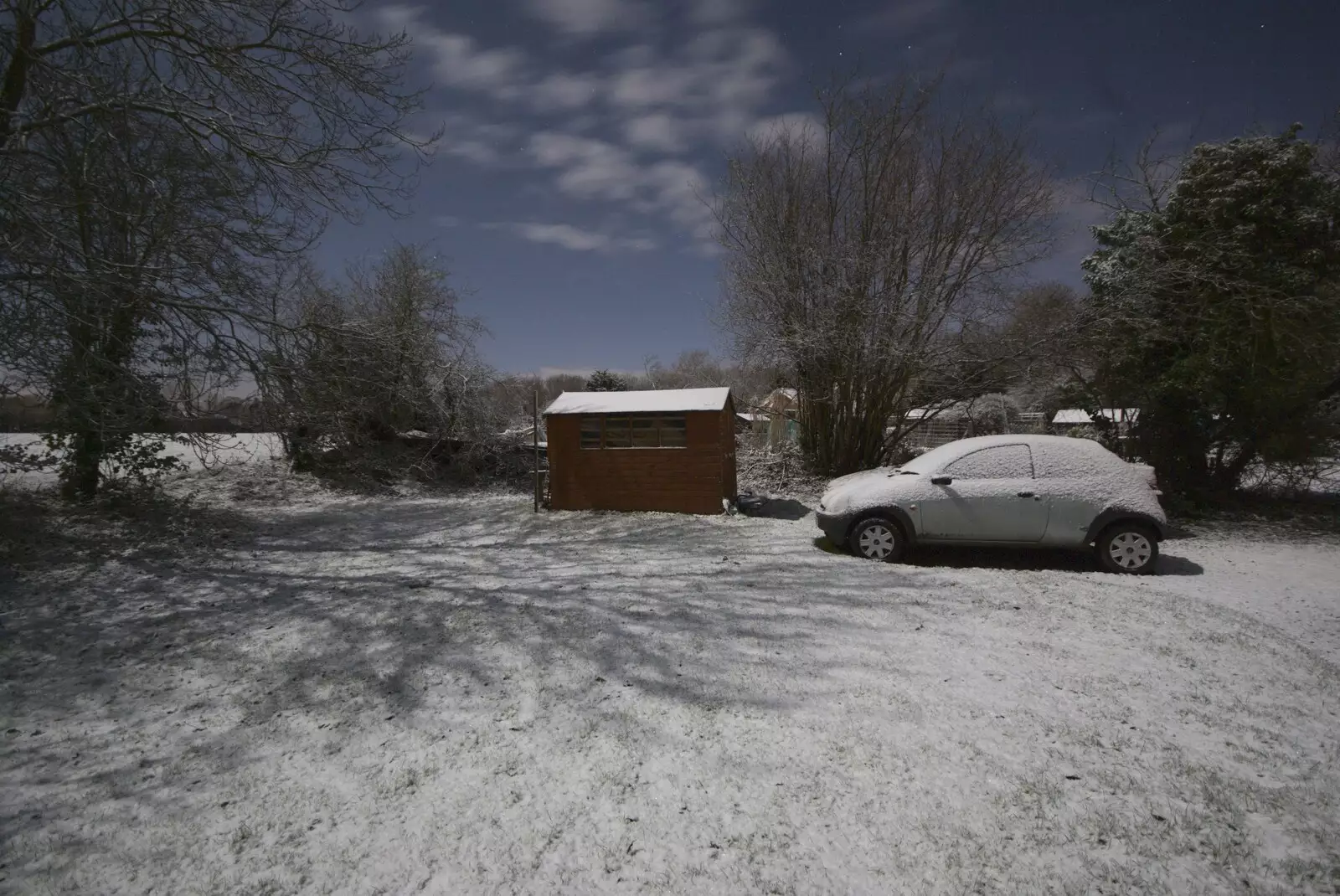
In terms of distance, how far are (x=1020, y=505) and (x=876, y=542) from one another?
1.52 metres

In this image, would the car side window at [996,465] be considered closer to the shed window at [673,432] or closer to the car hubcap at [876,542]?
the car hubcap at [876,542]

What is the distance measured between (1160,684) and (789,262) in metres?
11.4

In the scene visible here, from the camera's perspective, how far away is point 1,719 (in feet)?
10.8

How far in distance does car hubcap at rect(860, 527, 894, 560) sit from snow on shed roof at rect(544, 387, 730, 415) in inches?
161

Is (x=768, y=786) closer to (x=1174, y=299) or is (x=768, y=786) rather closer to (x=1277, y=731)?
(x=1277, y=731)

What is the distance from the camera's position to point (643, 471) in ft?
34.6

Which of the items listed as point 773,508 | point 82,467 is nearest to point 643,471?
point 773,508

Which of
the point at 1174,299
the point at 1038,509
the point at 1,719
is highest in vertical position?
the point at 1174,299

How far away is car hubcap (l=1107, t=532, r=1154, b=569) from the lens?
6.12m

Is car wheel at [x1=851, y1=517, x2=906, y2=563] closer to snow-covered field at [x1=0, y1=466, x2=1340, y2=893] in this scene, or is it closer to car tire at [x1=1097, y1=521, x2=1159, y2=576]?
snow-covered field at [x1=0, y1=466, x2=1340, y2=893]

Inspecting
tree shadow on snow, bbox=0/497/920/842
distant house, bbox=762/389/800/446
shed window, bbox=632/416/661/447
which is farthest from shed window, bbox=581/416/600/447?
distant house, bbox=762/389/800/446

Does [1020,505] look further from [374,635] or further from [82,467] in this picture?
[82,467]

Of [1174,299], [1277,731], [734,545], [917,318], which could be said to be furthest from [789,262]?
[1277,731]

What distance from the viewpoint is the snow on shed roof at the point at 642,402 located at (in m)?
10.4
